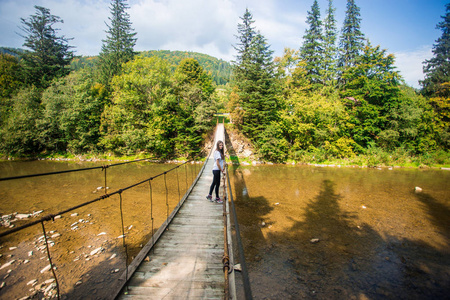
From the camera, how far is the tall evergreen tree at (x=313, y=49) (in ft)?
70.6

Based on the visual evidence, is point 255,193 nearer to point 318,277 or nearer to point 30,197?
point 318,277

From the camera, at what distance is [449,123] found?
16672mm

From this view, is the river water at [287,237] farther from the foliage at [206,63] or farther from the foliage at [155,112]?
the foliage at [206,63]

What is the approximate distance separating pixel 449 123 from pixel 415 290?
2062cm

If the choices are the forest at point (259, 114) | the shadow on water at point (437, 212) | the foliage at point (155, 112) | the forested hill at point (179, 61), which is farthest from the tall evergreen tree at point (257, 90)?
the forested hill at point (179, 61)

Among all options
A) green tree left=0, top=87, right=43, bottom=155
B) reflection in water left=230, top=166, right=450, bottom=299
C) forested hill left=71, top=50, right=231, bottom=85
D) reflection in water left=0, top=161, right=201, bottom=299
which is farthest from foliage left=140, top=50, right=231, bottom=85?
reflection in water left=230, top=166, right=450, bottom=299

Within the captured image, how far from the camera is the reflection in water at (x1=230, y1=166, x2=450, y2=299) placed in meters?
4.60

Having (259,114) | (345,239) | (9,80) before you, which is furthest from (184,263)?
(9,80)

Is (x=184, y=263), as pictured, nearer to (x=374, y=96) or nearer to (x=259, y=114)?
(x=259, y=114)

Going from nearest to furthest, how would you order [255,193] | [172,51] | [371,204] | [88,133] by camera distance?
[371,204] → [255,193] → [88,133] → [172,51]

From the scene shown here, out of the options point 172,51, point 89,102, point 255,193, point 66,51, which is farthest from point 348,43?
point 172,51

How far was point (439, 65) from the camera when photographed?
19.5 metres

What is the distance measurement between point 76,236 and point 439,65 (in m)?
32.9

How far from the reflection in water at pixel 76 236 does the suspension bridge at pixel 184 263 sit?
124 cm
